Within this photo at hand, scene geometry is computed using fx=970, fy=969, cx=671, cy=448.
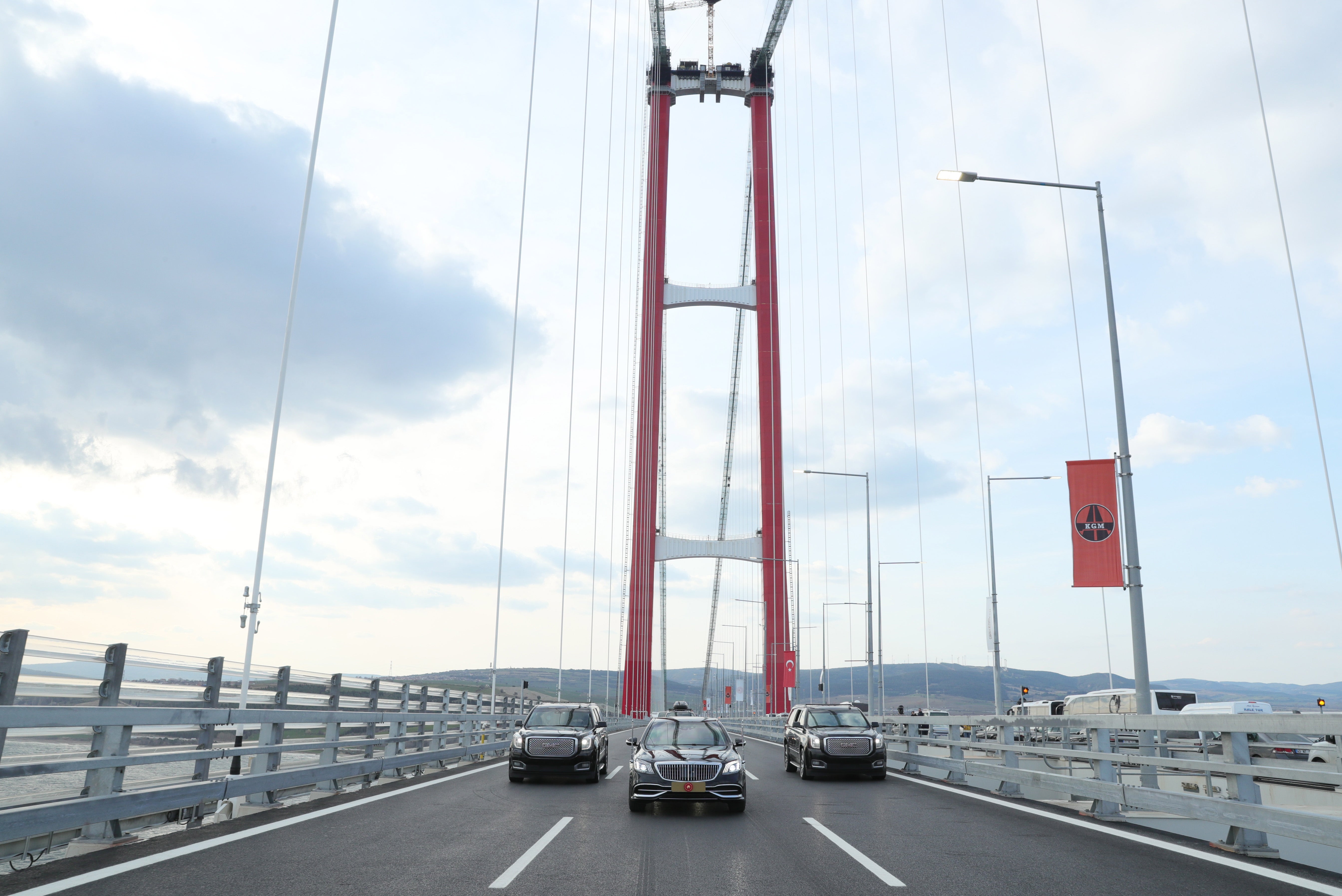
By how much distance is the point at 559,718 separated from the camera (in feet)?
56.7

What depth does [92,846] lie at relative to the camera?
7676mm

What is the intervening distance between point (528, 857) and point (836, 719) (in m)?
11.5

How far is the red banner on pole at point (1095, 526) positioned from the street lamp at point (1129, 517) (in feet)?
0.61

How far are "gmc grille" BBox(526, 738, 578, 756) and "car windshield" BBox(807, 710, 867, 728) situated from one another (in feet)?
16.3

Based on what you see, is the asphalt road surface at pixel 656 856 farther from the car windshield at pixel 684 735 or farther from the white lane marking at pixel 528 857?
the car windshield at pixel 684 735

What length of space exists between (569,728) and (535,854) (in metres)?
8.72

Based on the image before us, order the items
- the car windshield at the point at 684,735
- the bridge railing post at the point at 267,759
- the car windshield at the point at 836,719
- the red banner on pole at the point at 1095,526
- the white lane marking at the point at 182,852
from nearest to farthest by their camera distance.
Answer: the white lane marking at the point at 182,852 → the bridge railing post at the point at 267,759 → the car windshield at the point at 684,735 → the red banner on pole at the point at 1095,526 → the car windshield at the point at 836,719

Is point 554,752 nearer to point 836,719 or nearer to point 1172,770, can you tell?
point 836,719

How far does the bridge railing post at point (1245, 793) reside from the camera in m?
8.10

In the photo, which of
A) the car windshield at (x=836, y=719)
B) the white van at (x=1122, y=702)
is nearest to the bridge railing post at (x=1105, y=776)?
the car windshield at (x=836, y=719)

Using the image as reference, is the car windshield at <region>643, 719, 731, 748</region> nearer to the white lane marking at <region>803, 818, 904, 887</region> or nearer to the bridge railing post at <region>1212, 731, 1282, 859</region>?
the white lane marking at <region>803, 818, 904, 887</region>

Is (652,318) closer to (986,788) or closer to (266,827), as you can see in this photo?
(986,788)

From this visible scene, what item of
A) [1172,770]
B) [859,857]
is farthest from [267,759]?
[1172,770]

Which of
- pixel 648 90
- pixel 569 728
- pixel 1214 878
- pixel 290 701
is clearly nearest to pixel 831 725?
pixel 569 728
